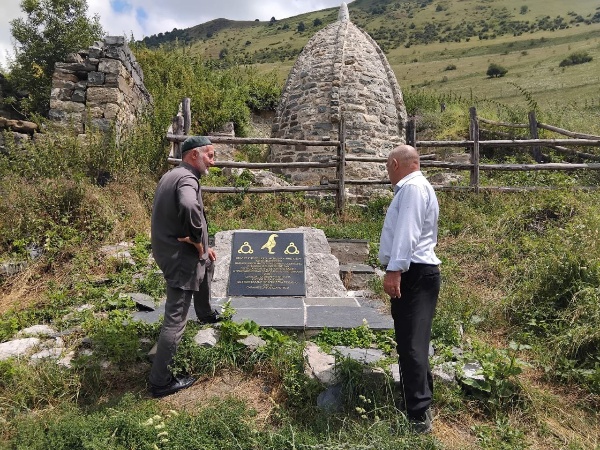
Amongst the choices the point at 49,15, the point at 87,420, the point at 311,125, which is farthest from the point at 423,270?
the point at 49,15

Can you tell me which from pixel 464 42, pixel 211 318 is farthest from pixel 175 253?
pixel 464 42

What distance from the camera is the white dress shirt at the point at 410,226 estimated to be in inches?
107

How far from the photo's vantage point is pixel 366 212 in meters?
8.54

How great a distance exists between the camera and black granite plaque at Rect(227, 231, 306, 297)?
5.04m

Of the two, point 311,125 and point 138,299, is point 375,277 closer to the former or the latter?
point 138,299

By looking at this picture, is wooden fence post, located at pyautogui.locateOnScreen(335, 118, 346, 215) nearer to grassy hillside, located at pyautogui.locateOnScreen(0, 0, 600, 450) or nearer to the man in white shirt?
grassy hillside, located at pyautogui.locateOnScreen(0, 0, 600, 450)

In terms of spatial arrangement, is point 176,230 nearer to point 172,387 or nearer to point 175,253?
point 175,253

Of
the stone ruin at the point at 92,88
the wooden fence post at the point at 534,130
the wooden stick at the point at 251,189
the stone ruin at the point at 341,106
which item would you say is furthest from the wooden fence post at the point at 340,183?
the wooden fence post at the point at 534,130

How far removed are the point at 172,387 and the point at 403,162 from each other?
229 cm

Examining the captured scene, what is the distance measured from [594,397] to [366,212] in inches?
216

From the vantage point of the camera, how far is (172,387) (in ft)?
10.7

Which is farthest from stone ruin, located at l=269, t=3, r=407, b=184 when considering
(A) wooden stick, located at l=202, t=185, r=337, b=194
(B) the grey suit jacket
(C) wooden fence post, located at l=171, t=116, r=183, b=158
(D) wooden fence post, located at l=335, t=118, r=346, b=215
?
(B) the grey suit jacket

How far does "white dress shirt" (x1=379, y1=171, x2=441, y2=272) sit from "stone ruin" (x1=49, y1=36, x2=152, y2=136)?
6.72m

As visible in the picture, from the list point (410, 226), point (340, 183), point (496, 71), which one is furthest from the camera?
point (496, 71)
